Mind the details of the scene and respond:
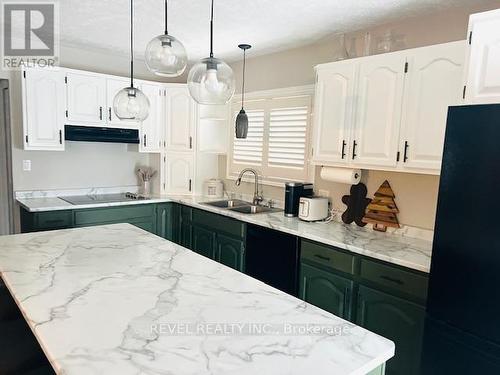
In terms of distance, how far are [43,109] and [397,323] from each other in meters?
3.52

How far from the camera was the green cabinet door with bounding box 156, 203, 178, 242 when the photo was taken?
4.02 meters

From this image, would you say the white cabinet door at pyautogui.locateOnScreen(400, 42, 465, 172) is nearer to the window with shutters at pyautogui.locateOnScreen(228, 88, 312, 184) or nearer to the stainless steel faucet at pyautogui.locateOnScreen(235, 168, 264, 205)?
the window with shutters at pyautogui.locateOnScreen(228, 88, 312, 184)

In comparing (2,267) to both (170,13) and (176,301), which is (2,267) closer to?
Result: (176,301)

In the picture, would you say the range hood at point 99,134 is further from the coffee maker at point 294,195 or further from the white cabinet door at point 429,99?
the white cabinet door at point 429,99

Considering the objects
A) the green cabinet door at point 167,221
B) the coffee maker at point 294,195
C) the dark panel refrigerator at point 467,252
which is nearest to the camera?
the dark panel refrigerator at point 467,252

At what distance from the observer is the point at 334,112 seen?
8.93 ft

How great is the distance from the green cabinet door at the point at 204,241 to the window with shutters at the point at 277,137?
2.75ft

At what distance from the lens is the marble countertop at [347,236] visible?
2.12 meters

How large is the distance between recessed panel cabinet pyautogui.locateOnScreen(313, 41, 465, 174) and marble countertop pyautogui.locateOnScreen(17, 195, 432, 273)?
0.51 meters

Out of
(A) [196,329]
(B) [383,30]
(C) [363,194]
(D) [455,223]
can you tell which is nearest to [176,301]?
(A) [196,329]

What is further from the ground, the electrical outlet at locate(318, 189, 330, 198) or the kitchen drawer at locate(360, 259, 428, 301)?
the electrical outlet at locate(318, 189, 330, 198)

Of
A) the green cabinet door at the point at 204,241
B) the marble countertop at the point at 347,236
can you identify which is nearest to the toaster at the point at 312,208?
the marble countertop at the point at 347,236

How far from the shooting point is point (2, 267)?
171cm

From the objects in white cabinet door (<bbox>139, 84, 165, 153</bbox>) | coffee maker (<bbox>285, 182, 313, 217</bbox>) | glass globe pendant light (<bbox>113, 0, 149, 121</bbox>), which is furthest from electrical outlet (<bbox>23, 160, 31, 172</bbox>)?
coffee maker (<bbox>285, 182, 313, 217</bbox>)
